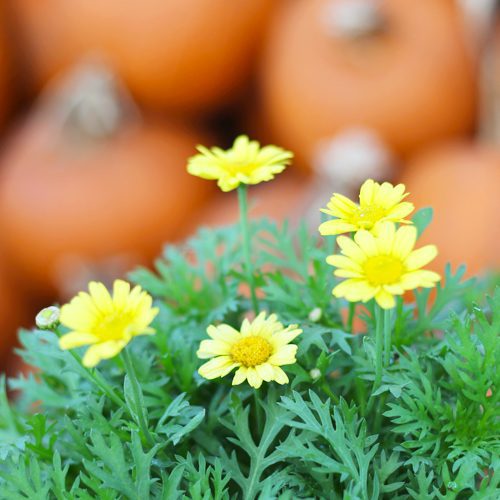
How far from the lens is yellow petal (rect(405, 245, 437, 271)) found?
295 millimetres

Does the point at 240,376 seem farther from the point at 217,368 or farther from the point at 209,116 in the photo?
the point at 209,116

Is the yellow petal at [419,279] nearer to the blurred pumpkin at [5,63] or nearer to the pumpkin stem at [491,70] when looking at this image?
the pumpkin stem at [491,70]

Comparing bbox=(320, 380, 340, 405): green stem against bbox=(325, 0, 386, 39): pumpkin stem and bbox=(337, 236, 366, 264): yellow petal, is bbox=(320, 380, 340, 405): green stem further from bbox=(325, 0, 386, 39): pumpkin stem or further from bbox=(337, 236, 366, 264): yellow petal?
bbox=(325, 0, 386, 39): pumpkin stem

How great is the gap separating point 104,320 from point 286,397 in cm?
9

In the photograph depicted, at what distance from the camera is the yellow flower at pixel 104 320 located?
0.27 metres

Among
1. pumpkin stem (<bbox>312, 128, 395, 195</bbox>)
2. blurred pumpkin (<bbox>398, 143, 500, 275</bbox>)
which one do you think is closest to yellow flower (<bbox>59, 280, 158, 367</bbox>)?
blurred pumpkin (<bbox>398, 143, 500, 275</bbox>)

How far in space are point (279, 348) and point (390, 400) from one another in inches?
2.9

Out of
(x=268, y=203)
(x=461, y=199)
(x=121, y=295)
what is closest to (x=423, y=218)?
(x=121, y=295)

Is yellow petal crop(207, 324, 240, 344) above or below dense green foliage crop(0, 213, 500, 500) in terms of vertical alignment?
above

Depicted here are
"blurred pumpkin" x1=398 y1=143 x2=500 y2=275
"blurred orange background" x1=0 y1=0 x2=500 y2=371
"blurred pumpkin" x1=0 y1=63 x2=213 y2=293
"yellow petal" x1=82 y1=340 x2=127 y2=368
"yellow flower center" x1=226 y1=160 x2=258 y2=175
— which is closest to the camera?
"yellow petal" x1=82 y1=340 x2=127 y2=368

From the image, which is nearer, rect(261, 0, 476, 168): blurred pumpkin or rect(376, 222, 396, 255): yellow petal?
rect(376, 222, 396, 255): yellow petal

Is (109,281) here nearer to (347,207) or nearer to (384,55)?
(384,55)

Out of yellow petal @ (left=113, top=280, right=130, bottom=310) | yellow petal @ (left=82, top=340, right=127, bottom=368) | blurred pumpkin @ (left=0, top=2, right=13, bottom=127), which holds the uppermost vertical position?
blurred pumpkin @ (left=0, top=2, right=13, bottom=127)

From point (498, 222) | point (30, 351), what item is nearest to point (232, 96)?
point (498, 222)
